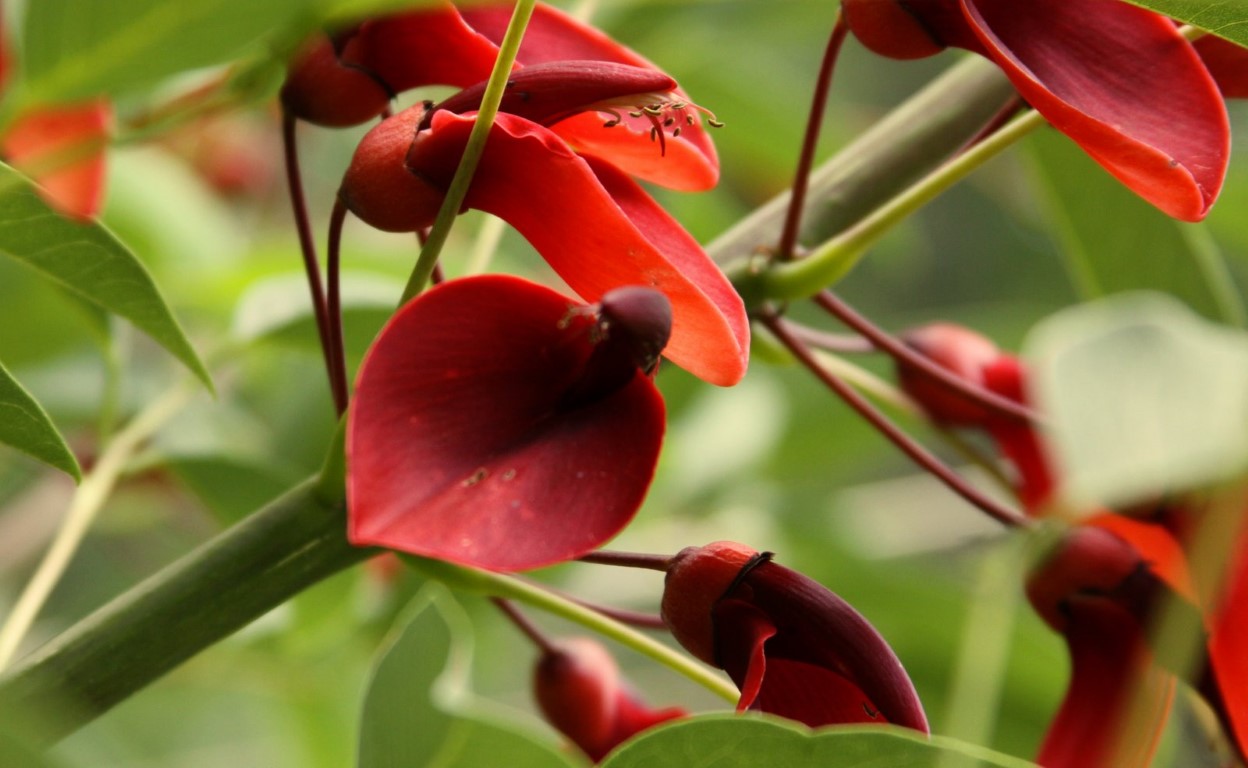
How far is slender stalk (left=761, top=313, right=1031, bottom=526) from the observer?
1.81 feet

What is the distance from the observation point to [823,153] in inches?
48.9

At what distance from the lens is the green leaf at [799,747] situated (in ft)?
1.15

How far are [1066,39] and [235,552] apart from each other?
320mm

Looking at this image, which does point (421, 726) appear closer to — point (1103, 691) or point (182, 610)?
point (182, 610)

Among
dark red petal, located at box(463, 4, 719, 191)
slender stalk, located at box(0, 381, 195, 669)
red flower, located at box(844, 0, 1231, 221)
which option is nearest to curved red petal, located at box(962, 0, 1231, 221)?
red flower, located at box(844, 0, 1231, 221)

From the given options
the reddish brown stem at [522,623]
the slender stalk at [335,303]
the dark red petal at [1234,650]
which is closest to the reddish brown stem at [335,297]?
the slender stalk at [335,303]

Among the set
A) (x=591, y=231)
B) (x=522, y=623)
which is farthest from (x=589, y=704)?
(x=591, y=231)

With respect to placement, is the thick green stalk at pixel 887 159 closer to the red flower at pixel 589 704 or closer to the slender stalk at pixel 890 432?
the slender stalk at pixel 890 432

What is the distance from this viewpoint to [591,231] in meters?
0.40

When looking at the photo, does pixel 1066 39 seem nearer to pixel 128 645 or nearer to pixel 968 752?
pixel 968 752

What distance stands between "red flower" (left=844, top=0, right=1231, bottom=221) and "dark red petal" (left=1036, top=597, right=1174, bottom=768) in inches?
7.0

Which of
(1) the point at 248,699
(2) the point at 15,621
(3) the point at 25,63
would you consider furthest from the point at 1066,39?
(1) the point at 248,699

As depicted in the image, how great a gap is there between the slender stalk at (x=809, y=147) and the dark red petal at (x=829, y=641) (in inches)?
5.7

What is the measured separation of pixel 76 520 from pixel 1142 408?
18.3 inches
